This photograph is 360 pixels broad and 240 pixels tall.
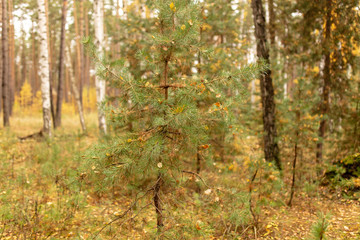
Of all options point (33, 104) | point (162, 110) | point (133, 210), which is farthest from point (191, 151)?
point (33, 104)

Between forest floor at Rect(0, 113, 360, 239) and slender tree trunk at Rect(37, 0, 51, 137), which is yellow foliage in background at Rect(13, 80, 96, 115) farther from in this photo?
forest floor at Rect(0, 113, 360, 239)

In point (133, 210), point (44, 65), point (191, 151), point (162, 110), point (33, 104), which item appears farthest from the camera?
point (33, 104)

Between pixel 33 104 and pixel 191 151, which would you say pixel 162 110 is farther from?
pixel 33 104

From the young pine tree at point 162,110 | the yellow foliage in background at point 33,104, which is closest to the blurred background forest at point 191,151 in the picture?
the young pine tree at point 162,110

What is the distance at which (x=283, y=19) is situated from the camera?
7461 mm

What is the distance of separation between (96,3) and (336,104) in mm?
7908

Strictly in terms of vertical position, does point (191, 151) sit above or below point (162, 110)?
below

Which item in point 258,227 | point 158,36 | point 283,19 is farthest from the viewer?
point 283,19

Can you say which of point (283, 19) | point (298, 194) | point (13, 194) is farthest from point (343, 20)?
point (13, 194)

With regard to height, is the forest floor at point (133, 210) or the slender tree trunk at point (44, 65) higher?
the slender tree trunk at point (44, 65)

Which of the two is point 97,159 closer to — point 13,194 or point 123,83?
point 123,83

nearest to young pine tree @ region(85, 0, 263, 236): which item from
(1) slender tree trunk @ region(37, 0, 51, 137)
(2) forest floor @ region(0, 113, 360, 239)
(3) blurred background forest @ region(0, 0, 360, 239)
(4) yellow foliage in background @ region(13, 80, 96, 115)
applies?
(3) blurred background forest @ region(0, 0, 360, 239)

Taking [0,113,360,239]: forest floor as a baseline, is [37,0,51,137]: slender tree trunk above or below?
above

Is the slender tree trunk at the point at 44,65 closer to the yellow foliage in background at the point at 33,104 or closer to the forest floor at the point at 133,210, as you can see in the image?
the forest floor at the point at 133,210
